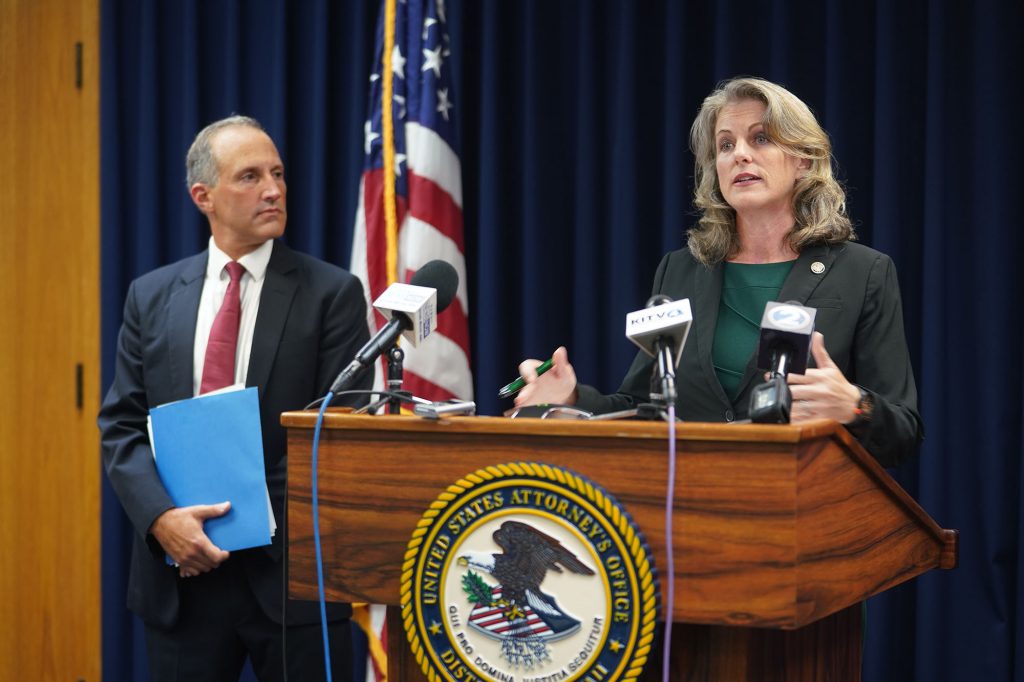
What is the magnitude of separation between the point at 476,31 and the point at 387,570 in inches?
108

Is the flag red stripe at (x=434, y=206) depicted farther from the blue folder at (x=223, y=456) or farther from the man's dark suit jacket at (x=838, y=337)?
the man's dark suit jacket at (x=838, y=337)

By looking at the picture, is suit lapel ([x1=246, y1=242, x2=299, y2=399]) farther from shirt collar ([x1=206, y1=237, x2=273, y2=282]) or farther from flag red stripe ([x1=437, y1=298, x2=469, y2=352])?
flag red stripe ([x1=437, y1=298, x2=469, y2=352])

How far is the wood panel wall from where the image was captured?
4.25 m

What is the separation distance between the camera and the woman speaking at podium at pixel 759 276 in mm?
2107

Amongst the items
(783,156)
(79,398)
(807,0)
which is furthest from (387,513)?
(79,398)

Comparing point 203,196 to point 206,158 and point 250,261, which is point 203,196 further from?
point 250,261

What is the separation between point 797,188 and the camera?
2322 mm

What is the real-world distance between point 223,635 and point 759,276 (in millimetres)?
1528

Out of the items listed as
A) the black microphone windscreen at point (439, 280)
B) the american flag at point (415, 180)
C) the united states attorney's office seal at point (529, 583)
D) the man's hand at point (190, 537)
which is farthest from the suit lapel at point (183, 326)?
the united states attorney's office seal at point (529, 583)

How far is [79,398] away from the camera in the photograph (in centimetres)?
426

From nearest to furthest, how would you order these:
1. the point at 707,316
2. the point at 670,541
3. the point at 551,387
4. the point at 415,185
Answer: the point at 670,541 → the point at 551,387 → the point at 707,316 → the point at 415,185

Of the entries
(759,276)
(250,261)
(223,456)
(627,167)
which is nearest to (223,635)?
(223,456)

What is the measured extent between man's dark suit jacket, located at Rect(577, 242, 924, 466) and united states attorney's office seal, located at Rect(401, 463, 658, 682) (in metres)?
0.51

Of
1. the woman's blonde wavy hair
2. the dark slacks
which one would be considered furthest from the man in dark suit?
the woman's blonde wavy hair
